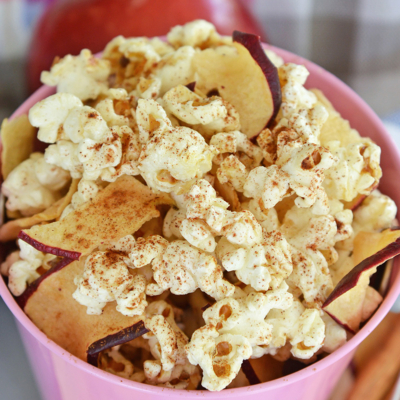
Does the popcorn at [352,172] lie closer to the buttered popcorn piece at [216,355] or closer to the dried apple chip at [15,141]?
the buttered popcorn piece at [216,355]

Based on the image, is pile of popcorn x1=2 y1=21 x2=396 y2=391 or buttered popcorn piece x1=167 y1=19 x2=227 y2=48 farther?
buttered popcorn piece x1=167 y1=19 x2=227 y2=48

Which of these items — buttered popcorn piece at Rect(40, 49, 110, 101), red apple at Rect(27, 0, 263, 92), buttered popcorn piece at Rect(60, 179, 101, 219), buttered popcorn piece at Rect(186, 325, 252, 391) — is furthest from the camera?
red apple at Rect(27, 0, 263, 92)

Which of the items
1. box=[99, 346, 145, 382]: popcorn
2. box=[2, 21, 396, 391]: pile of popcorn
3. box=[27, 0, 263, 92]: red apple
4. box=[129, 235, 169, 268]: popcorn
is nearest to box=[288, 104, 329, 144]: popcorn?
box=[2, 21, 396, 391]: pile of popcorn

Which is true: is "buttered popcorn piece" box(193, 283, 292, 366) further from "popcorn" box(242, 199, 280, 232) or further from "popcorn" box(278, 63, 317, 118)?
"popcorn" box(278, 63, 317, 118)

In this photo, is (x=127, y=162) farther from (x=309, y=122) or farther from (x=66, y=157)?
(x=309, y=122)

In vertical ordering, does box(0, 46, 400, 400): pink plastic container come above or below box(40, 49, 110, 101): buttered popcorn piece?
below

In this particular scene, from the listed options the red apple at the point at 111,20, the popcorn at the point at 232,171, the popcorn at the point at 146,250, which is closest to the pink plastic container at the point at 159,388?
the popcorn at the point at 146,250

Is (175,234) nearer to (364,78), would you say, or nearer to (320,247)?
(320,247)

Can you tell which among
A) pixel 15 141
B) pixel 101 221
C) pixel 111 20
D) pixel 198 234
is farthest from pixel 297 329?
pixel 111 20
